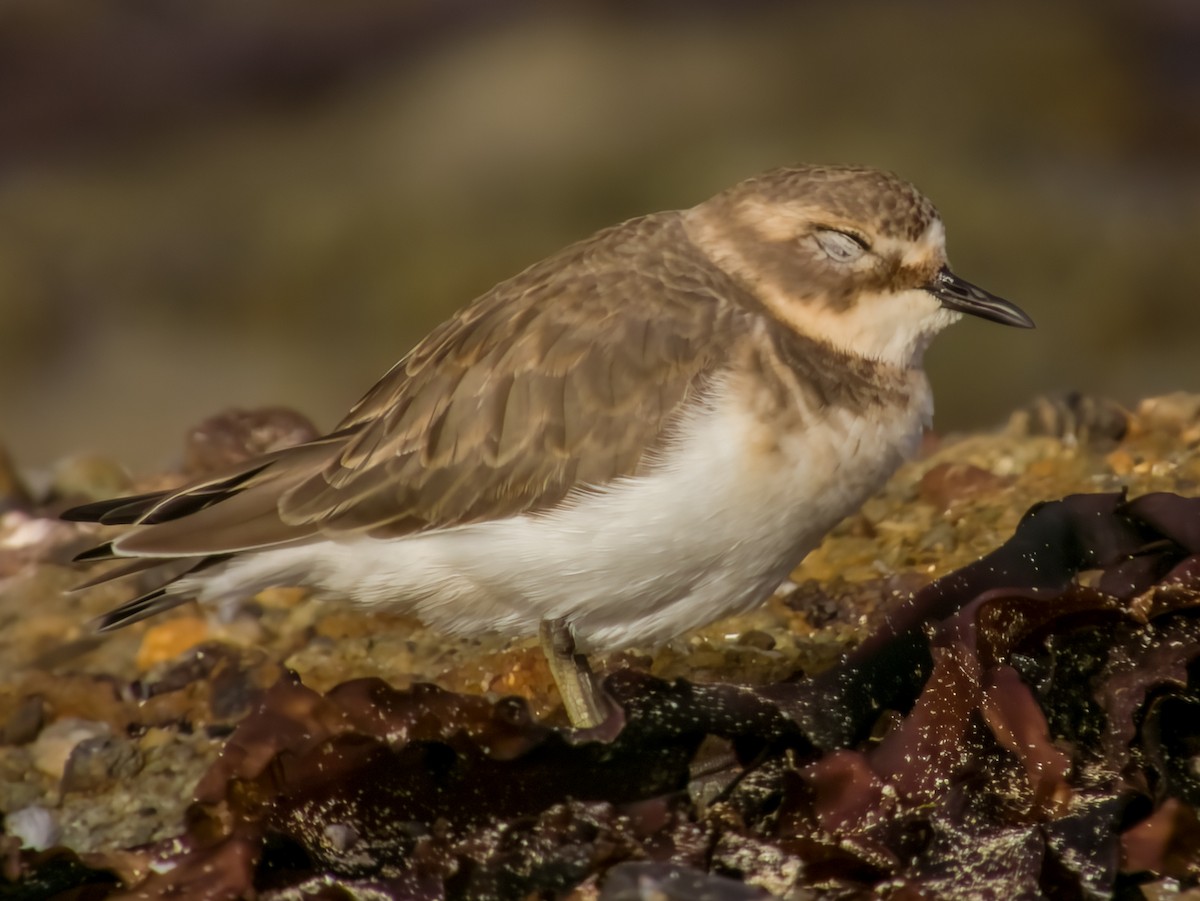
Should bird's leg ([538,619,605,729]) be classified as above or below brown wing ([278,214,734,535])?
below

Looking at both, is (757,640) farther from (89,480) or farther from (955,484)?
(89,480)

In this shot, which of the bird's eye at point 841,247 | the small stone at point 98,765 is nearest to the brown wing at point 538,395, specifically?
the bird's eye at point 841,247

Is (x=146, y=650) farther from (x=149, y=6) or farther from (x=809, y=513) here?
(x=149, y=6)

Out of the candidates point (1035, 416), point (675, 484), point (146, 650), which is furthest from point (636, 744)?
point (1035, 416)

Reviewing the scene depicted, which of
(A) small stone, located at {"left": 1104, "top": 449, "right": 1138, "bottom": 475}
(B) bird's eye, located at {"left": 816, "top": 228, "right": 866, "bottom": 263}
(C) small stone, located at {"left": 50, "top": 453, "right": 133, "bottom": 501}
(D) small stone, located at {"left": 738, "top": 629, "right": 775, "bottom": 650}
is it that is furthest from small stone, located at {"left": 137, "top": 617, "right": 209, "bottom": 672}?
(A) small stone, located at {"left": 1104, "top": 449, "right": 1138, "bottom": 475}

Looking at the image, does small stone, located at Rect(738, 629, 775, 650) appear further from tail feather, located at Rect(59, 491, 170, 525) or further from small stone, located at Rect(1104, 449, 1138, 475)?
tail feather, located at Rect(59, 491, 170, 525)

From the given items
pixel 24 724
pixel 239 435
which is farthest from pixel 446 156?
pixel 24 724

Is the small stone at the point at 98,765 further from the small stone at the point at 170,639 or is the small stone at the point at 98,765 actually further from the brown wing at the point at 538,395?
the brown wing at the point at 538,395
